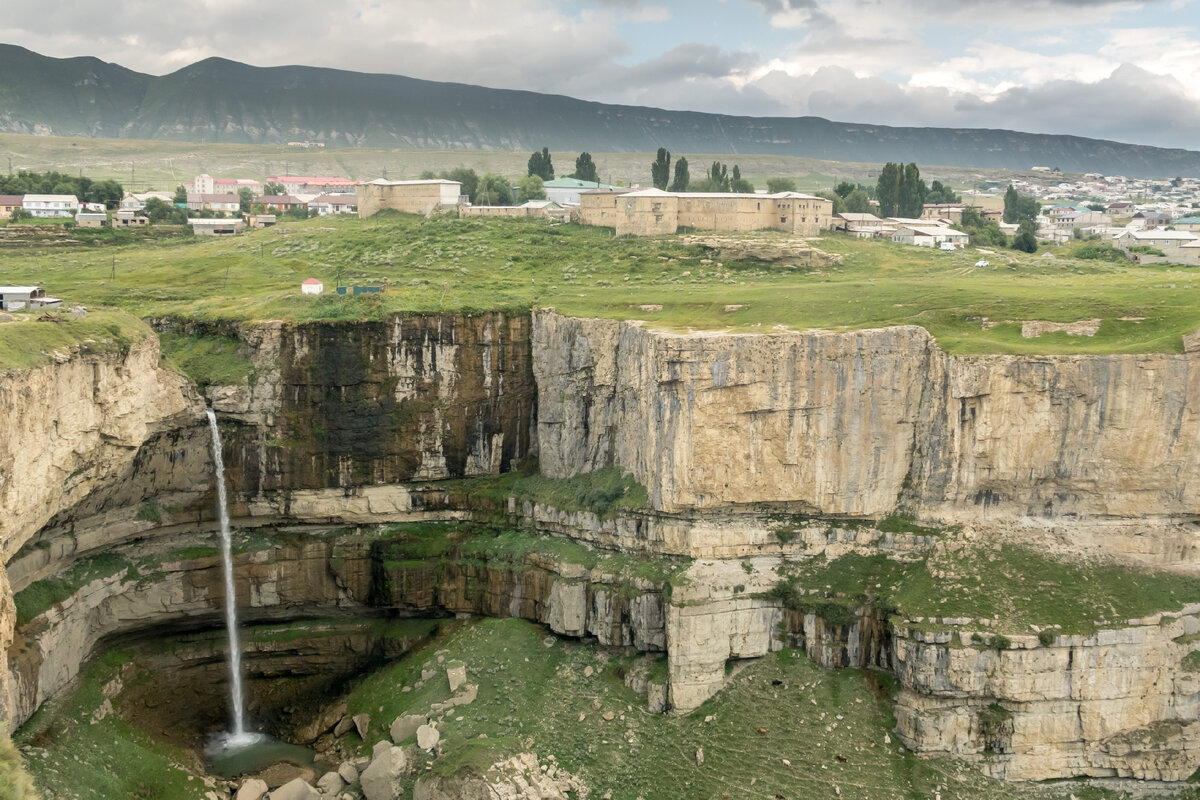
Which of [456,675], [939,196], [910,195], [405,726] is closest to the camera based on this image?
[405,726]

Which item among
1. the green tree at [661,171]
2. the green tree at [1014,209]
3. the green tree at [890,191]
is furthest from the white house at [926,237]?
the green tree at [1014,209]

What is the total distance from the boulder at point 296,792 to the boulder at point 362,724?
3.93m

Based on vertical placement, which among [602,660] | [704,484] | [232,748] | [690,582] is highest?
[704,484]

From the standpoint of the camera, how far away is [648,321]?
1863 inches

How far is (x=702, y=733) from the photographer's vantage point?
3925 centimetres

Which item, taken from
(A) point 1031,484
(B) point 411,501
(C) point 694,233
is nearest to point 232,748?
(B) point 411,501

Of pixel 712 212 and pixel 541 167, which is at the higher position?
pixel 541 167

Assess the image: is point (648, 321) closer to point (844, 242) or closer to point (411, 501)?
point (411, 501)

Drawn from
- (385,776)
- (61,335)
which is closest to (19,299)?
(61,335)

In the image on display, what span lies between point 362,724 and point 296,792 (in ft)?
15.8

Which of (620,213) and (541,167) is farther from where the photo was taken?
(541,167)

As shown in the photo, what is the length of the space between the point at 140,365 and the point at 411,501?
1372 centimetres

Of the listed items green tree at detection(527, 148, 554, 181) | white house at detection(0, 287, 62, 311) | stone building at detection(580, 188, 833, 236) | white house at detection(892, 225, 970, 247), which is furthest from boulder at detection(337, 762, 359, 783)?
green tree at detection(527, 148, 554, 181)

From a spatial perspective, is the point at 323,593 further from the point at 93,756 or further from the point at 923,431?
the point at 923,431
